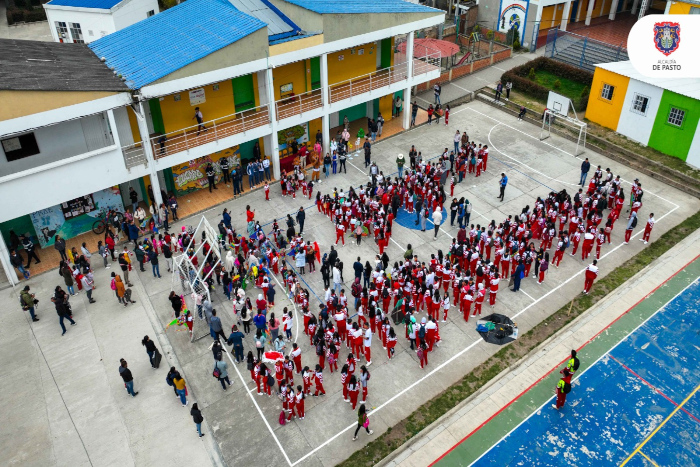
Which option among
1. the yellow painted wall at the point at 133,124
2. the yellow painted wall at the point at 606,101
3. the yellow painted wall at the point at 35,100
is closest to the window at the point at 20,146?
the yellow painted wall at the point at 35,100

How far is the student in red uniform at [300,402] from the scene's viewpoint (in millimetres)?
15216

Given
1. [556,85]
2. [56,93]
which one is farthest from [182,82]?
[556,85]

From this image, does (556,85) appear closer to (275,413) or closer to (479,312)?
(479,312)

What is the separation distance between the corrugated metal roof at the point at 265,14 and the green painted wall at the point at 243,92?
8.70ft

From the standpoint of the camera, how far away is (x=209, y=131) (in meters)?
25.3

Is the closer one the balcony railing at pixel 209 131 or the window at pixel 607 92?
the balcony railing at pixel 209 131

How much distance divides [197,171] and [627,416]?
20.1m

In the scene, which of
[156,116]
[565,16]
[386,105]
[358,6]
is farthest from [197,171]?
[565,16]

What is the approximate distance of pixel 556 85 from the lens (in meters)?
35.0

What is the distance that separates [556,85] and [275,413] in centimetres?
2817

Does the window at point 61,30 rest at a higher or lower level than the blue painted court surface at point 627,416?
higher

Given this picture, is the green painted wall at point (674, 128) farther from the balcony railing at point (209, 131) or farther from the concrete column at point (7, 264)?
the concrete column at point (7, 264)

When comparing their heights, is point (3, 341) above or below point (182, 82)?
below

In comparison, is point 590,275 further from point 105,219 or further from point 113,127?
point 105,219
